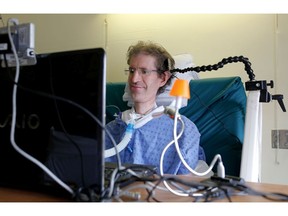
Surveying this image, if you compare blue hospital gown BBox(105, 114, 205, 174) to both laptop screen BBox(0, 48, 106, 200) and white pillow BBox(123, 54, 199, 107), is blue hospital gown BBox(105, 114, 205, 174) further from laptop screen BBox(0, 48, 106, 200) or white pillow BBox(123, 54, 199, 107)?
laptop screen BBox(0, 48, 106, 200)

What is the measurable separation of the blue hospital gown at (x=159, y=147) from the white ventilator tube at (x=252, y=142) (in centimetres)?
32

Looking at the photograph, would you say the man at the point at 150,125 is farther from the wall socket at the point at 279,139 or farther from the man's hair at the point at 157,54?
the wall socket at the point at 279,139

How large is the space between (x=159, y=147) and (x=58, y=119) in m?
0.81

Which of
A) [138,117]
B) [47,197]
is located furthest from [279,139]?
[47,197]

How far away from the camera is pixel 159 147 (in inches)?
51.9

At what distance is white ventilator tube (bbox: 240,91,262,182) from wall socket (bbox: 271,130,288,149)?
685 millimetres

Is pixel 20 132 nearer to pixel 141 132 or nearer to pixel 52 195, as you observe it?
pixel 52 195

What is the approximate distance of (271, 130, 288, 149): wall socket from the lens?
62.2 inches

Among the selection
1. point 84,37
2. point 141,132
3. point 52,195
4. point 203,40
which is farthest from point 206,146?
point 84,37

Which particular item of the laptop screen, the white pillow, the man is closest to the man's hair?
the man

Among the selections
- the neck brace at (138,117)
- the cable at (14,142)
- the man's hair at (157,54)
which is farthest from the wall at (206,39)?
the cable at (14,142)

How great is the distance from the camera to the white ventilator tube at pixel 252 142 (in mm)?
941

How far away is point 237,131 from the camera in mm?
1351

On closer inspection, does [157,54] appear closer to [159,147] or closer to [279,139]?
[159,147]
